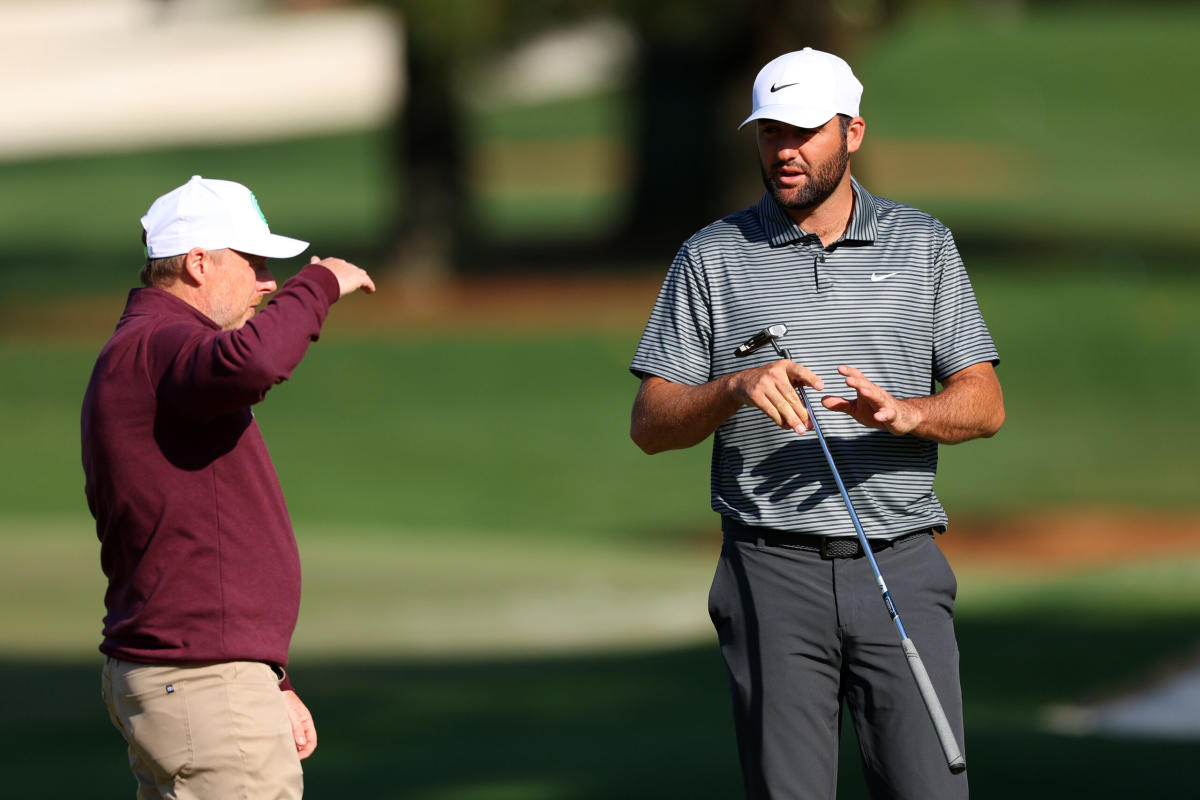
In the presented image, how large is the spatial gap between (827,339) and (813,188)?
38cm

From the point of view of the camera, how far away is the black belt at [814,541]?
4617mm

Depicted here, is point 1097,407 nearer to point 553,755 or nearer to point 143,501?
point 553,755

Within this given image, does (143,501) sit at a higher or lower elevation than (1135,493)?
higher

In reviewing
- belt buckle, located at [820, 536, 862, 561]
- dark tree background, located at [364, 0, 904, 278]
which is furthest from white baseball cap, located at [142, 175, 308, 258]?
dark tree background, located at [364, 0, 904, 278]

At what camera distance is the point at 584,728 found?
909 centimetres

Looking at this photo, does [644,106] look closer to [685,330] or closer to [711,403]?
[685,330]

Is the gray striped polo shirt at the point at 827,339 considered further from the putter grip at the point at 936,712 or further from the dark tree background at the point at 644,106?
the dark tree background at the point at 644,106

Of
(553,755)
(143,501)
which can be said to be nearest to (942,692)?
(143,501)

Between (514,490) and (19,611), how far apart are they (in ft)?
22.6

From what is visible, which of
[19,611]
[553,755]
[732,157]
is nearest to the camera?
[553,755]

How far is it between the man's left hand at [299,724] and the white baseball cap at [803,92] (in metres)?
1.76

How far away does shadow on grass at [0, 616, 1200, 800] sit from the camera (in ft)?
24.3

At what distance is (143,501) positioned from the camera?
4.30 m

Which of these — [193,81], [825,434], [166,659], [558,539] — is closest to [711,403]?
[825,434]
